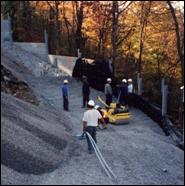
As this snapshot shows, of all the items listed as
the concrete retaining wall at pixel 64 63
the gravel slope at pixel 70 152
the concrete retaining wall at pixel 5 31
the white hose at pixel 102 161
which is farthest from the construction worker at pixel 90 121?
the concrete retaining wall at pixel 5 31

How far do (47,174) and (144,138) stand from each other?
7207mm

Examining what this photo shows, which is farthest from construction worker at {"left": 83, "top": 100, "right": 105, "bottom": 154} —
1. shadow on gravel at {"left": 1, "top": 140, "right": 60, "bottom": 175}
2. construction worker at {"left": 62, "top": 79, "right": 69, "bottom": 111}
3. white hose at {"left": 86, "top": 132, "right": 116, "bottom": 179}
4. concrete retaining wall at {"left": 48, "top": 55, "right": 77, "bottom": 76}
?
concrete retaining wall at {"left": 48, "top": 55, "right": 77, "bottom": 76}

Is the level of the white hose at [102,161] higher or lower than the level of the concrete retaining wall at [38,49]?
lower

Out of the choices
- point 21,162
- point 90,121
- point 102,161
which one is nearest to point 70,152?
point 90,121

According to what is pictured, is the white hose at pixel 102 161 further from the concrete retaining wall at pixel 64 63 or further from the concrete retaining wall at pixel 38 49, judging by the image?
the concrete retaining wall at pixel 38 49

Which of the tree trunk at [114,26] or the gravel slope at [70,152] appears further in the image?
the tree trunk at [114,26]

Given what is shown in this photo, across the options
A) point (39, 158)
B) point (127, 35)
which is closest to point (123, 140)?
point (39, 158)

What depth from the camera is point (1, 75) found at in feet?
83.3

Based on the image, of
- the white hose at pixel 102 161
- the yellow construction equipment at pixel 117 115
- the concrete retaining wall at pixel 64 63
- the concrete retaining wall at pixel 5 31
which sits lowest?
the white hose at pixel 102 161

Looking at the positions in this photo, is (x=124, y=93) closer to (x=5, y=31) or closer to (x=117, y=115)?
(x=117, y=115)

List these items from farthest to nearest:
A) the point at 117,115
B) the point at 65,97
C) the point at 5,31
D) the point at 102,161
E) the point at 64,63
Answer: the point at 5,31 → the point at 64,63 → the point at 65,97 → the point at 117,115 → the point at 102,161

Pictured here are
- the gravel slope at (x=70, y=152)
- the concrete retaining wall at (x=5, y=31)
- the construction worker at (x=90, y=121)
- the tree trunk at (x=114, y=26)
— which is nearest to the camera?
the gravel slope at (x=70, y=152)

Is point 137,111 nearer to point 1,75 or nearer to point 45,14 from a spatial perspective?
point 1,75

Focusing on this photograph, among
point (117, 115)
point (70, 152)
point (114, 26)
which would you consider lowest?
point (70, 152)
